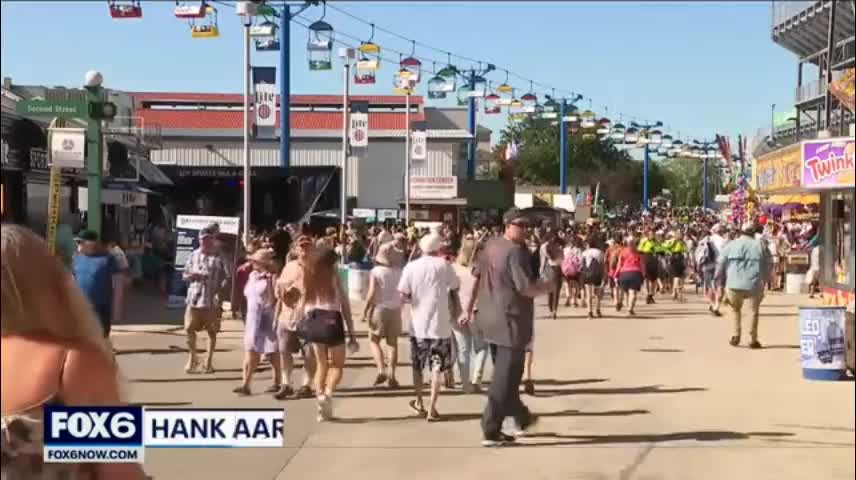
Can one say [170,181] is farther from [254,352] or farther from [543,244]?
[254,352]

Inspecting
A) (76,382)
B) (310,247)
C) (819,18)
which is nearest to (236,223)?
(310,247)

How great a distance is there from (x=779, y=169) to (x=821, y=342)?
9.10 metres

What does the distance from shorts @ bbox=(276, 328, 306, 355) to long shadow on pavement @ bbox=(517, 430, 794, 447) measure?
274cm

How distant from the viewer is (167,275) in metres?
23.2

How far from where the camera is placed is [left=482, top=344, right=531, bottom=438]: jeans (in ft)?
27.0

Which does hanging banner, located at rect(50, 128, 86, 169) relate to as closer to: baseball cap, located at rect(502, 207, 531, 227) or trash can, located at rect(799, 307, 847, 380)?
baseball cap, located at rect(502, 207, 531, 227)

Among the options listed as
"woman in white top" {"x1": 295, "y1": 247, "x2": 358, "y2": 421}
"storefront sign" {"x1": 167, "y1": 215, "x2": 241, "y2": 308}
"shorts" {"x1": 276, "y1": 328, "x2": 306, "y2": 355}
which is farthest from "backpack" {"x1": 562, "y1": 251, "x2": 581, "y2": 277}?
"woman in white top" {"x1": 295, "y1": 247, "x2": 358, "y2": 421}

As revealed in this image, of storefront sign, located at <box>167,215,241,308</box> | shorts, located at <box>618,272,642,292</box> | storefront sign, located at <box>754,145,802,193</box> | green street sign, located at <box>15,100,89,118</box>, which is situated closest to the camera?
green street sign, located at <box>15,100,89,118</box>

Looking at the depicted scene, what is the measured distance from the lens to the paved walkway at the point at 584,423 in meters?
7.50

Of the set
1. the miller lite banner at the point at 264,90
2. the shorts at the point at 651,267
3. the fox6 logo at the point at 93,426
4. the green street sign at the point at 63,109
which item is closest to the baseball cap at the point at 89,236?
the green street sign at the point at 63,109

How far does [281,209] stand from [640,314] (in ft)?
31.9

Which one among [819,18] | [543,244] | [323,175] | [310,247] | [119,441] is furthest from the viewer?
[323,175]

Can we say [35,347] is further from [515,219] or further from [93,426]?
[515,219]

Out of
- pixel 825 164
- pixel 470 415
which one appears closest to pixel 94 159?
pixel 470 415
